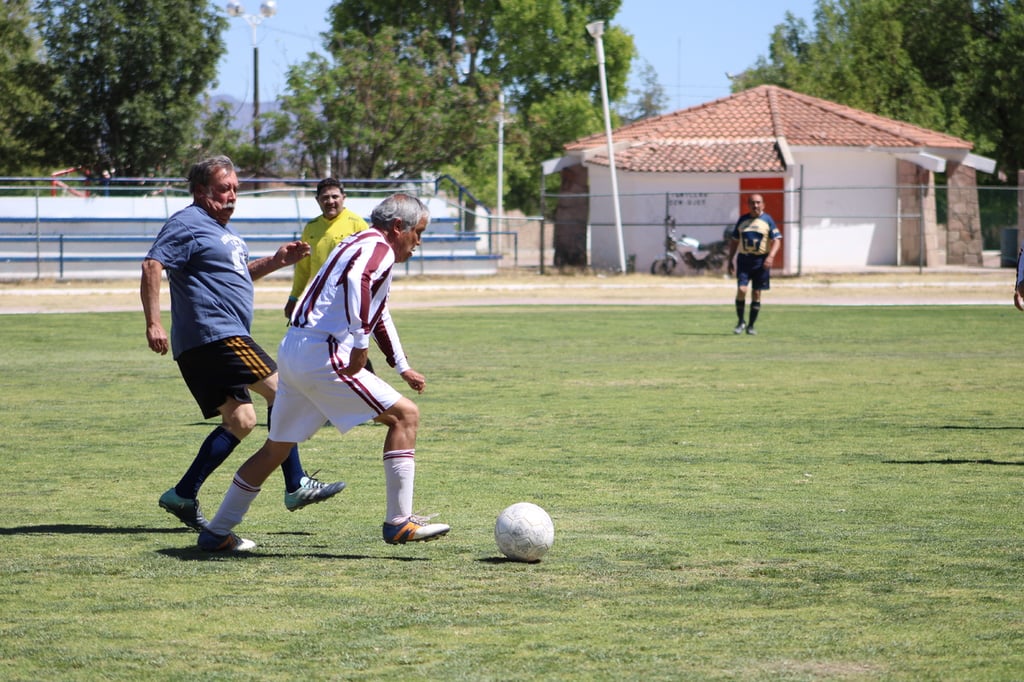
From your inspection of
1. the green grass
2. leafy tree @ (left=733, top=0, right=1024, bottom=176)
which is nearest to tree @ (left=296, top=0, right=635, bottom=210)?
leafy tree @ (left=733, top=0, right=1024, bottom=176)

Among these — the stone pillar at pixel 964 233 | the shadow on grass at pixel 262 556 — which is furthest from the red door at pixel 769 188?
the shadow on grass at pixel 262 556

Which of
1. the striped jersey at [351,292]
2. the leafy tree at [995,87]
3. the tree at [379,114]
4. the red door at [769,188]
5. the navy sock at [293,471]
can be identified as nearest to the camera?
the striped jersey at [351,292]

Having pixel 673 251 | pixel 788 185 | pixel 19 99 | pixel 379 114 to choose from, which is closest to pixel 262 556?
pixel 673 251

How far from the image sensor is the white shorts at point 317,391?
20.6 ft

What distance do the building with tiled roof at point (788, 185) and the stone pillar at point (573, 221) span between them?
1.7 inches

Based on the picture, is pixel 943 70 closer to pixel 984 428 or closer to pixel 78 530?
pixel 984 428

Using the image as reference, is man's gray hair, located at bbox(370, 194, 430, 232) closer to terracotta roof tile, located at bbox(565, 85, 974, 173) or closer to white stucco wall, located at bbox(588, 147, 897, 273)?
white stucco wall, located at bbox(588, 147, 897, 273)

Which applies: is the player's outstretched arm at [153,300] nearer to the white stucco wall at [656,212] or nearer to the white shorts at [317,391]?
the white shorts at [317,391]

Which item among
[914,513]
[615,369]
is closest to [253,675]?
[914,513]

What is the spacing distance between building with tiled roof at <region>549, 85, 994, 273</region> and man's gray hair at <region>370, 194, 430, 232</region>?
31520mm

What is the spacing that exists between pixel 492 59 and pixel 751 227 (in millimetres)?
47526

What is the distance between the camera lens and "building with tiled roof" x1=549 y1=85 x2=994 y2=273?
3984cm

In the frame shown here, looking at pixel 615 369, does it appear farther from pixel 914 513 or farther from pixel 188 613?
pixel 188 613

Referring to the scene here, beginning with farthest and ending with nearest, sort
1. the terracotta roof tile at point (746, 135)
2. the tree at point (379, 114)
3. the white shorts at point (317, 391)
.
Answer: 1. the tree at point (379, 114)
2. the terracotta roof tile at point (746, 135)
3. the white shorts at point (317, 391)
